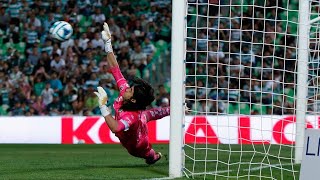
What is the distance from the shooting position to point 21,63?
2383 cm

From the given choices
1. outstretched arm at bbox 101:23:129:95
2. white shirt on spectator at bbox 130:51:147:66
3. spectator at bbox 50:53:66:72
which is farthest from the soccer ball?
white shirt on spectator at bbox 130:51:147:66

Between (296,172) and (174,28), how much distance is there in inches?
108

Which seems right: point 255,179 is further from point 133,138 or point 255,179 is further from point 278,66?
point 278,66

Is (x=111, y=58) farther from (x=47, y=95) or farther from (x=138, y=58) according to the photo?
(x=138, y=58)

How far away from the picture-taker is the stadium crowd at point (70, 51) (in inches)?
893

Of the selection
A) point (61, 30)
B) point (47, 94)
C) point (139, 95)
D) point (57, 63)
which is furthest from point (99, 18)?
point (139, 95)

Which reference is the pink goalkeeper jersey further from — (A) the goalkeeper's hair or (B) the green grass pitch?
(B) the green grass pitch

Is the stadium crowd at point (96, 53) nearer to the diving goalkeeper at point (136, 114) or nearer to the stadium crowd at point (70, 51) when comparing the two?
the stadium crowd at point (70, 51)

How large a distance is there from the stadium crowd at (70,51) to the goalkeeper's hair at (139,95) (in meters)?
10.5

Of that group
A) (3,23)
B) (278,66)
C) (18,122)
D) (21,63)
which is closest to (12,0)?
(3,23)

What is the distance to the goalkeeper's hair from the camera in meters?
11.5

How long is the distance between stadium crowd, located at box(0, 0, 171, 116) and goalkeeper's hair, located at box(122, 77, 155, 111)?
10.5 metres

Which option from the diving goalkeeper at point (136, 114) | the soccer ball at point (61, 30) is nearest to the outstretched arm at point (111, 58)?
the diving goalkeeper at point (136, 114)

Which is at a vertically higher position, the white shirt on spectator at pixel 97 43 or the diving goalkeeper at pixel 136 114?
the white shirt on spectator at pixel 97 43
